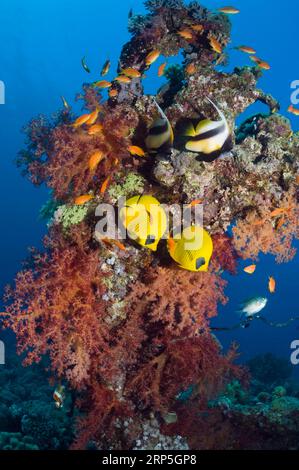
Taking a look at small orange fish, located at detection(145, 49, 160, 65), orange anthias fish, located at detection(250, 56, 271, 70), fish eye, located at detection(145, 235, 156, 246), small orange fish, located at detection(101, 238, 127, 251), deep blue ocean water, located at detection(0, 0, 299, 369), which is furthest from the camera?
deep blue ocean water, located at detection(0, 0, 299, 369)

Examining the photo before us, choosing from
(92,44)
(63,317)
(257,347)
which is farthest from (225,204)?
(92,44)

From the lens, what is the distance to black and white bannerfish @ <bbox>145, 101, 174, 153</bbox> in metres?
3.33

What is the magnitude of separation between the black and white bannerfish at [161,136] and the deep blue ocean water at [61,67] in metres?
45.1

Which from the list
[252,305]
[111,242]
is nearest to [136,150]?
[111,242]

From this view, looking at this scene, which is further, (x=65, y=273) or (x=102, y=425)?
(x=102, y=425)

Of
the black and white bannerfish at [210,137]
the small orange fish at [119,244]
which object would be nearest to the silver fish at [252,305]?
the small orange fish at [119,244]

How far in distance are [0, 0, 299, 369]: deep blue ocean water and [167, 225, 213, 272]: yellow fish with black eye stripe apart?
147 feet

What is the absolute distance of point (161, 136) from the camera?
3.39 metres

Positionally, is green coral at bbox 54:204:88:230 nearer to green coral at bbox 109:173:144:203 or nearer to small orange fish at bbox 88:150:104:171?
green coral at bbox 109:173:144:203

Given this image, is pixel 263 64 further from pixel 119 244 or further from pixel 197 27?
pixel 119 244

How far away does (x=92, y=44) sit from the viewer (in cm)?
7925

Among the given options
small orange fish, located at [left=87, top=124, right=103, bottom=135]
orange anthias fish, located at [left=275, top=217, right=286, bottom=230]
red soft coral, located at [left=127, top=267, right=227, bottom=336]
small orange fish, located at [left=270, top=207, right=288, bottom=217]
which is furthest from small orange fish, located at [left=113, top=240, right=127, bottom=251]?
orange anthias fish, located at [left=275, top=217, right=286, bottom=230]
